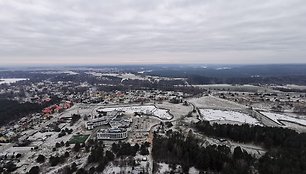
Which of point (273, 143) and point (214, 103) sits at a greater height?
point (273, 143)

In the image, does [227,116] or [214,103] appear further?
[214,103]

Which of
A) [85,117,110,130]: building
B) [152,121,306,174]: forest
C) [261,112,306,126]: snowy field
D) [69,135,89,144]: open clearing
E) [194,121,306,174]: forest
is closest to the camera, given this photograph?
[194,121,306,174]: forest

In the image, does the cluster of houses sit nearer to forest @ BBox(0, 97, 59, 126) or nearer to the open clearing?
forest @ BBox(0, 97, 59, 126)

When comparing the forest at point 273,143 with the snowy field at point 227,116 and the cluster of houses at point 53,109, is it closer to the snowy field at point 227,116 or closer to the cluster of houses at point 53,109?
the snowy field at point 227,116

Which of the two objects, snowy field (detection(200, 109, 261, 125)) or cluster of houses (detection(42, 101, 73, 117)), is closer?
snowy field (detection(200, 109, 261, 125))

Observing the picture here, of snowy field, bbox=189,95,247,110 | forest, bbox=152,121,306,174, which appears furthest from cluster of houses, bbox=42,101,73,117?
snowy field, bbox=189,95,247,110

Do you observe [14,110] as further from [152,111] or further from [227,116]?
[227,116]

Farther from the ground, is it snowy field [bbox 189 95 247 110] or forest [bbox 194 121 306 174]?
forest [bbox 194 121 306 174]

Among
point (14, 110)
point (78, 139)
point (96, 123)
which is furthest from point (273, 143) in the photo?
point (14, 110)

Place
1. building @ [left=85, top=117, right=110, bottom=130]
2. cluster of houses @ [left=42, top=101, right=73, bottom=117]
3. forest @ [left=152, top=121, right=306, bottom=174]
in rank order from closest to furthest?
forest @ [left=152, top=121, right=306, bottom=174], building @ [left=85, top=117, right=110, bottom=130], cluster of houses @ [left=42, top=101, right=73, bottom=117]

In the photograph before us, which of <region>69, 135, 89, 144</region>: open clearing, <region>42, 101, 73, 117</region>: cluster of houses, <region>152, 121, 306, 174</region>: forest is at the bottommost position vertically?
<region>69, 135, 89, 144</region>: open clearing

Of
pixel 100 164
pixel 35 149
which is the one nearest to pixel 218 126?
pixel 100 164
